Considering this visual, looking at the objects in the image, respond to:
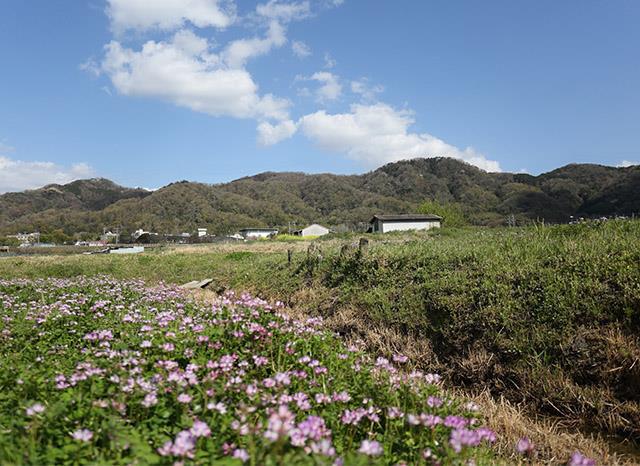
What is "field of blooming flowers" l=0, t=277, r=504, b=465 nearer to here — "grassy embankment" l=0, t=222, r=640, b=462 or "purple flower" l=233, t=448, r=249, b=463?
"purple flower" l=233, t=448, r=249, b=463

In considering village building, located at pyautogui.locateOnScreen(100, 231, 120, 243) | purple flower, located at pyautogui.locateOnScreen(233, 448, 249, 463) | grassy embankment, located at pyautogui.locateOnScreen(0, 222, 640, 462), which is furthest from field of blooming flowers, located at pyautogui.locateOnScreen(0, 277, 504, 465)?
village building, located at pyautogui.locateOnScreen(100, 231, 120, 243)

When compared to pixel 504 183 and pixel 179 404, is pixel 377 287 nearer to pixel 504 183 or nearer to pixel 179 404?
pixel 179 404

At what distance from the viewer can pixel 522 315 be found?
5020 millimetres

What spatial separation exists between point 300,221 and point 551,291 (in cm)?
14291

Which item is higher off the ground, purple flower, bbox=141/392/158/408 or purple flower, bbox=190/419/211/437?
purple flower, bbox=190/419/211/437

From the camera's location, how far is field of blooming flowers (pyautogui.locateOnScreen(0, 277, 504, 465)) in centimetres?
200

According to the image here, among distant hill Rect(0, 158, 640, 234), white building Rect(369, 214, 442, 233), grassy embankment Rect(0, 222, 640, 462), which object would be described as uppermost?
distant hill Rect(0, 158, 640, 234)

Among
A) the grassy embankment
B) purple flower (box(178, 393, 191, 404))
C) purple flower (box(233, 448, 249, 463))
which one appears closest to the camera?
purple flower (box(233, 448, 249, 463))

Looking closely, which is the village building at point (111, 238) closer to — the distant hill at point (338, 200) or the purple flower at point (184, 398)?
the distant hill at point (338, 200)

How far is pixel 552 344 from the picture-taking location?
179 inches

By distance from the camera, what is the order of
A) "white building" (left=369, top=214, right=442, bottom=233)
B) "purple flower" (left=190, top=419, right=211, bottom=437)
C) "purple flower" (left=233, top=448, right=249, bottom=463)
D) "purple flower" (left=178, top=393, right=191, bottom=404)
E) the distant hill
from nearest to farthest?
"purple flower" (left=233, top=448, right=249, bottom=463)
"purple flower" (left=190, top=419, right=211, bottom=437)
"purple flower" (left=178, top=393, right=191, bottom=404)
"white building" (left=369, top=214, right=442, bottom=233)
the distant hill

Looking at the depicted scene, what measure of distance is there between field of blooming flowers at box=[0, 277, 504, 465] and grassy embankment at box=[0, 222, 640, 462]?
1.55 m

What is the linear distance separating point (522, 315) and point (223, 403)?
3745mm

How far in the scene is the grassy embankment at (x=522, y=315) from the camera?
13.6 ft
